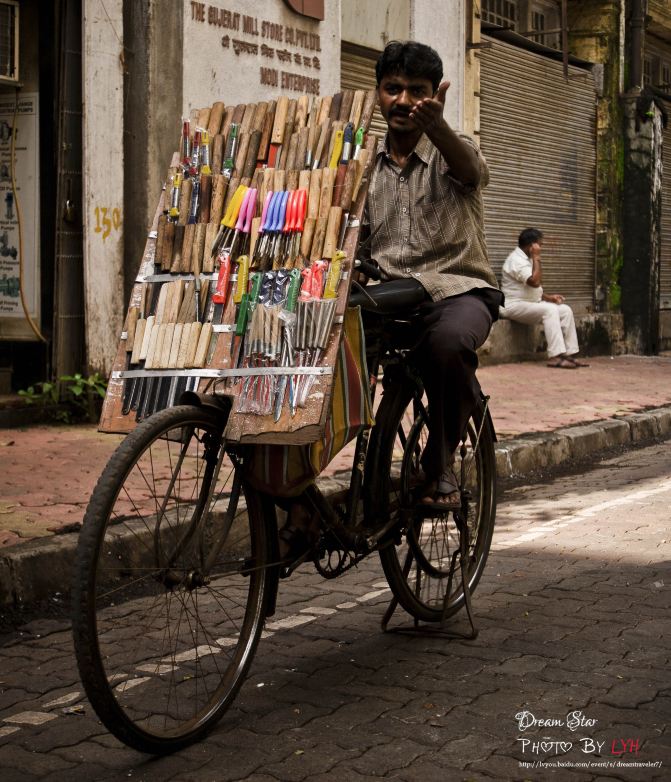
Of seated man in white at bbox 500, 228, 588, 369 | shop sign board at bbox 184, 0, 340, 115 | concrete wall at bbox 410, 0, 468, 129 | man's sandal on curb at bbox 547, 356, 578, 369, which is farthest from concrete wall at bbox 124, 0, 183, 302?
man's sandal on curb at bbox 547, 356, 578, 369

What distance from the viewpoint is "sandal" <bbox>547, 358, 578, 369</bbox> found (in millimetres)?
14141

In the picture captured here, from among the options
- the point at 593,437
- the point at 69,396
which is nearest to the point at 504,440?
the point at 593,437

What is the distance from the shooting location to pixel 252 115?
12.0 ft

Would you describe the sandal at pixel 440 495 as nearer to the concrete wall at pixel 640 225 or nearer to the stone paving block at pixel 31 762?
the stone paving block at pixel 31 762

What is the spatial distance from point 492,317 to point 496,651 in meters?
1.09

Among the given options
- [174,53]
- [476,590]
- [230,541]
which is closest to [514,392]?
[174,53]

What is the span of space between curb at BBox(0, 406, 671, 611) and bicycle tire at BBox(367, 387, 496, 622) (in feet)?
0.60

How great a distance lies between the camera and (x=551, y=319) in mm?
13984

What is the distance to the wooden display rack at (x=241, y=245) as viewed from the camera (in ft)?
10.9

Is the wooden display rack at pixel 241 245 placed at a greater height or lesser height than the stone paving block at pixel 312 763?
greater

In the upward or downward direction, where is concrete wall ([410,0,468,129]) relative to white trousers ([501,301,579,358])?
upward

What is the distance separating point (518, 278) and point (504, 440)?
231 inches

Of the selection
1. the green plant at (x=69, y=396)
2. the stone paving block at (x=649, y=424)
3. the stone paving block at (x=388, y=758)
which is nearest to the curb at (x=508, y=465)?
the stone paving block at (x=649, y=424)

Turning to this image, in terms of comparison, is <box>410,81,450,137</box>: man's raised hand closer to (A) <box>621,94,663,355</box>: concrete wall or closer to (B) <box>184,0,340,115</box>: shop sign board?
(B) <box>184,0,340,115</box>: shop sign board
